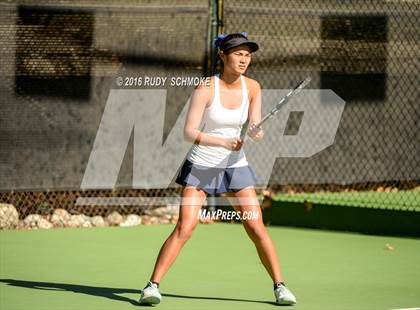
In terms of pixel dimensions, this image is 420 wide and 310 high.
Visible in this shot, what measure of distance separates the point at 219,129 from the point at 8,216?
4950mm

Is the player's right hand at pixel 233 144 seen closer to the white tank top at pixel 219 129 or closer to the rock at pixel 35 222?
the white tank top at pixel 219 129

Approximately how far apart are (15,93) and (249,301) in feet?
15.2

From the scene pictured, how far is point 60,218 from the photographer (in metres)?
12.9

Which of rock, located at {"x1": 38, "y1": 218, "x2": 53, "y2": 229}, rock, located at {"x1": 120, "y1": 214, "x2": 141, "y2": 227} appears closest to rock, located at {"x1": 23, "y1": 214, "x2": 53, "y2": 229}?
rock, located at {"x1": 38, "y1": 218, "x2": 53, "y2": 229}

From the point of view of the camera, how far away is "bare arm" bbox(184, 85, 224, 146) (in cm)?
809

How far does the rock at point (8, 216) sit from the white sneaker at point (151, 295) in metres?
4.69

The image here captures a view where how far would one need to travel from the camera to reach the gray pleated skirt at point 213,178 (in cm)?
827

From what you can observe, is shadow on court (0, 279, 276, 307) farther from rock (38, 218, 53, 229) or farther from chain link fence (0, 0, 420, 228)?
rock (38, 218, 53, 229)

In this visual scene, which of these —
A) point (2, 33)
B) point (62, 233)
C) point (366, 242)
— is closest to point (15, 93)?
point (2, 33)

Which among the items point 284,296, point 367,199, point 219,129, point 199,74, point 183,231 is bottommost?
point 284,296

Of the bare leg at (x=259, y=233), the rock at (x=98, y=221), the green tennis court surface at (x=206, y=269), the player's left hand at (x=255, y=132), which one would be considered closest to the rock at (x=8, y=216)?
the green tennis court surface at (x=206, y=269)

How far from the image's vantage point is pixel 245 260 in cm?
1077

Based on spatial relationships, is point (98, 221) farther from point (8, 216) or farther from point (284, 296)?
point (284, 296)

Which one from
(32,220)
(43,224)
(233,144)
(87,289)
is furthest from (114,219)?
(233,144)
